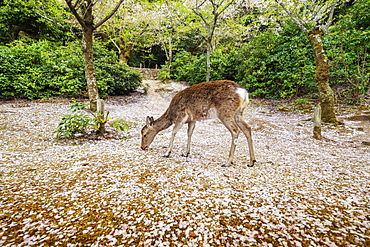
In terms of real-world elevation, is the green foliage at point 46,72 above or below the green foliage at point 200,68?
below

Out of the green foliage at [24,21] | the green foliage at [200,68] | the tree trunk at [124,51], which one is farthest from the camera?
the tree trunk at [124,51]

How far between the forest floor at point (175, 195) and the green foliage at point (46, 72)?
6.25 meters

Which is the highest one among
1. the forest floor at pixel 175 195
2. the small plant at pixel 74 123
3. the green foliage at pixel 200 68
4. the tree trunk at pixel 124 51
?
the tree trunk at pixel 124 51

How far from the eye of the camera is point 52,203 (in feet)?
7.55

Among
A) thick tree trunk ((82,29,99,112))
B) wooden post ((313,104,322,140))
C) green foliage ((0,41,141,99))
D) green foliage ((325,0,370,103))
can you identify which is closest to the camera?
wooden post ((313,104,322,140))

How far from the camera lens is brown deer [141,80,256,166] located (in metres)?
3.86

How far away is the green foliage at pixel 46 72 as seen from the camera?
9.51 m

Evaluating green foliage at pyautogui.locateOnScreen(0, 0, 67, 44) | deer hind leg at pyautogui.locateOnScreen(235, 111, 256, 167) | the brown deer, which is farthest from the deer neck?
green foliage at pyautogui.locateOnScreen(0, 0, 67, 44)

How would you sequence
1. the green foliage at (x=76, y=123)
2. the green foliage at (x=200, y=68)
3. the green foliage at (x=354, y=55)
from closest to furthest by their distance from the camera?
the green foliage at (x=76, y=123) → the green foliage at (x=354, y=55) → the green foliage at (x=200, y=68)

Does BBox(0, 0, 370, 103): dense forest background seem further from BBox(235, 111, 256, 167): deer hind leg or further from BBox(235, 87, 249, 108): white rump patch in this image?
BBox(235, 111, 256, 167): deer hind leg

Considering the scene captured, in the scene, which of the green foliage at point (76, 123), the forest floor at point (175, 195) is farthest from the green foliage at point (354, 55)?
the green foliage at point (76, 123)

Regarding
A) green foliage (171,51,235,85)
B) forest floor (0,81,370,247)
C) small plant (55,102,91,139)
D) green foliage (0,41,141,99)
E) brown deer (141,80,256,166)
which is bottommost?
forest floor (0,81,370,247)

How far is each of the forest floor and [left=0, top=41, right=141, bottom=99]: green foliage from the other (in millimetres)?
6246

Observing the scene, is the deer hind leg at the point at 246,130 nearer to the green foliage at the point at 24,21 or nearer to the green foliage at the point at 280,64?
the green foliage at the point at 280,64
